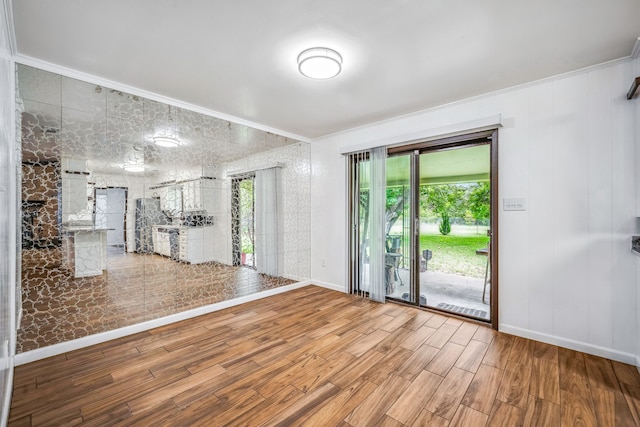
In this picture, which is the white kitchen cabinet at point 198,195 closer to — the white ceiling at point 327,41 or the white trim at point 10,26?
the white ceiling at point 327,41

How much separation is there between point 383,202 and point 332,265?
4.46 feet

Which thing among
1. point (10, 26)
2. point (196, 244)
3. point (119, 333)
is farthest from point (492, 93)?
point (119, 333)

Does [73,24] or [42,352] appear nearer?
[73,24]

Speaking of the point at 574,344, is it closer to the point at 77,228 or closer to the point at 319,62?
the point at 319,62

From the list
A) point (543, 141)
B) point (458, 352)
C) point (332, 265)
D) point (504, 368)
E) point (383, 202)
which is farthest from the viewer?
point (332, 265)

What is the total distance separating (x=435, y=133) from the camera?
3.19 meters

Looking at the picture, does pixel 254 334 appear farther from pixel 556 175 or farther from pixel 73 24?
pixel 556 175

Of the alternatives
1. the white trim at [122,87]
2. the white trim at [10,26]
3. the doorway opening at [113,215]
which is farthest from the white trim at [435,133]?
the white trim at [10,26]

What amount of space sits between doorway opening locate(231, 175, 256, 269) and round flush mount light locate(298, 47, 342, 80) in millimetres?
1900

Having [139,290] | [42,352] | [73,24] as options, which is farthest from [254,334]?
[73,24]

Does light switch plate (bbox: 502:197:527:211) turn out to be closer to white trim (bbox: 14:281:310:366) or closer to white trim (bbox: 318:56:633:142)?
white trim (bbox: 318:56:633:142)

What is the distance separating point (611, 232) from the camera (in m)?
2.27

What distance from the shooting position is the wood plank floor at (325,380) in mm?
1642

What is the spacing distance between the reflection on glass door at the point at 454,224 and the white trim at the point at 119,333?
9.01 ft
